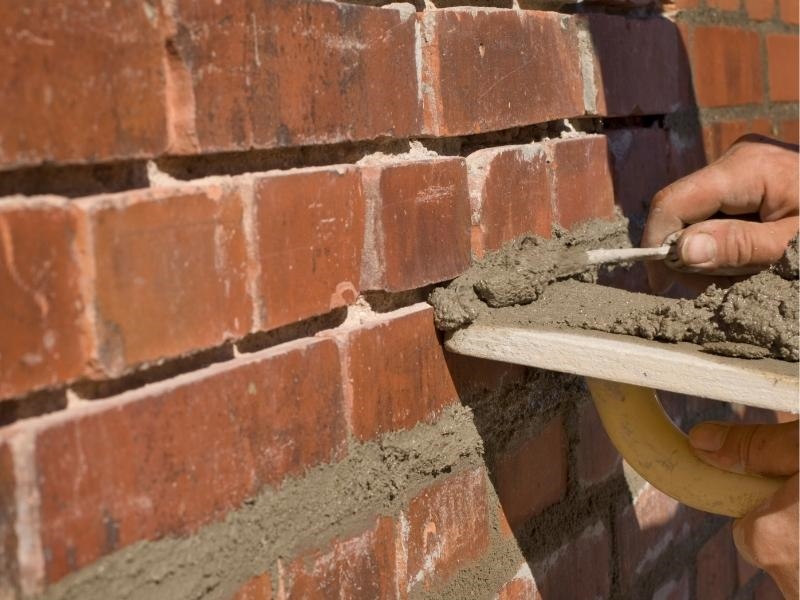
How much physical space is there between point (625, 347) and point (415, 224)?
23 cm

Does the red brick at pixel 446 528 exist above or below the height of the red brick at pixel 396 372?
below

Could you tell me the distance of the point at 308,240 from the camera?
0.81 m

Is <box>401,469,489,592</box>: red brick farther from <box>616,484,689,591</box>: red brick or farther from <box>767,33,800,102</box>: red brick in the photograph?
<box>767,33,800,102</box>: red brick

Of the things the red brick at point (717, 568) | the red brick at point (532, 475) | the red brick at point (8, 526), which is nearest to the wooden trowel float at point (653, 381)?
the red brick at point (532, 475)

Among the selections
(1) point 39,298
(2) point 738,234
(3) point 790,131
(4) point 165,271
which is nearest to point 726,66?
(3) point 790,131

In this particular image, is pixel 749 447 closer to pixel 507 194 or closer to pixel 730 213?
pixel 507 194

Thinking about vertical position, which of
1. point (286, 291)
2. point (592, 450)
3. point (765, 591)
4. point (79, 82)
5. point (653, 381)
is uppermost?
point (79, 82)

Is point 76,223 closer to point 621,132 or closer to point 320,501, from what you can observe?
point 320,501

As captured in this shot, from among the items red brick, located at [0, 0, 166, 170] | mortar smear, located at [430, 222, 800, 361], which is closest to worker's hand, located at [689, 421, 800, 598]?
Answer: mortar smear, located at [430, 222, 800, 361]

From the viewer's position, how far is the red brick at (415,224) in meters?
0.89

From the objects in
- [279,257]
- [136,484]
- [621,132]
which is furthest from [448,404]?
[621,132]

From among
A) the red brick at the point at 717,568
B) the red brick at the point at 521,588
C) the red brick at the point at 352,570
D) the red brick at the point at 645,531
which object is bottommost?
the red brick at the point at 717,568

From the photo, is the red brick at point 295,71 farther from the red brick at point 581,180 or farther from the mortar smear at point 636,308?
the red brick at point 581,180

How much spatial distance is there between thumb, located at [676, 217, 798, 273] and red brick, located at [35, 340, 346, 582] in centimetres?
59
